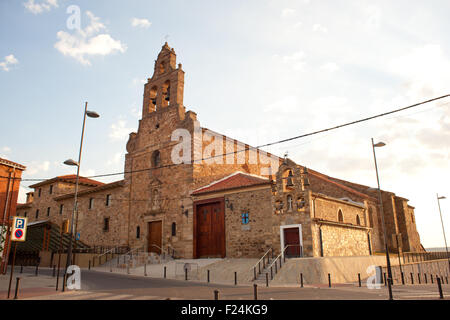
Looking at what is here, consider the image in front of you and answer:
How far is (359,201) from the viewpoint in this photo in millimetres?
29422

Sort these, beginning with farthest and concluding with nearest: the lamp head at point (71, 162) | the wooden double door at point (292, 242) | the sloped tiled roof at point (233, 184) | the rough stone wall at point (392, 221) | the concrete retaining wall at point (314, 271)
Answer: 1. the rough stone wall at point (392, 221)
2. the sloped tiled roof at point (233, 184)
3. the wooden double door at point (292, 242)
4. the concrete retaining wall at point (314, 271)
5. the lamp head at point (71, 162)

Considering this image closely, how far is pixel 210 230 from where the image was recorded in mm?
23859

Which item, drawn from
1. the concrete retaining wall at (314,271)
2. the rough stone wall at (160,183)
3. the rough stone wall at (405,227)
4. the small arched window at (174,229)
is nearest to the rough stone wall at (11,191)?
the rough stone wall at (160,183)

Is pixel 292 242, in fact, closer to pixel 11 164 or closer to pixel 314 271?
pixel 314 271

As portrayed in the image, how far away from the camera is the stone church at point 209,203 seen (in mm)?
20016

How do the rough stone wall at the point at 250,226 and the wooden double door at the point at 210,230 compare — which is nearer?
the rough stone wall at the point at 250,226

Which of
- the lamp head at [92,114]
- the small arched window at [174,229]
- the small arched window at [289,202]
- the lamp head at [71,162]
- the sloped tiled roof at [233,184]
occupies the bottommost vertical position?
the small arched window at [174,229]

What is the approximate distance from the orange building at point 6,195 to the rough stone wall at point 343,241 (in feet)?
65.2

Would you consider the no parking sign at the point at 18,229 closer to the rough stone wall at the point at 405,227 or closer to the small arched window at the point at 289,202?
the small arched window at the point at 289,202

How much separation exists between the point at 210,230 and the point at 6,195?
44.8ft

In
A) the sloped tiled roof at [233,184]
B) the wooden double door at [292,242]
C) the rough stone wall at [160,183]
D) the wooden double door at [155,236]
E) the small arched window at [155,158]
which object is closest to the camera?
the wooden double door at [292,242]

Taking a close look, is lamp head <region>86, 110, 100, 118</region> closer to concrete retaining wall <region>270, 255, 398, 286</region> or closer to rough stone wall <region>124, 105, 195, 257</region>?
rough stone wall <region>124, 105, 195, 257</region>

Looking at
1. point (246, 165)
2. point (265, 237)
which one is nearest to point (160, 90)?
point (246, 165)
